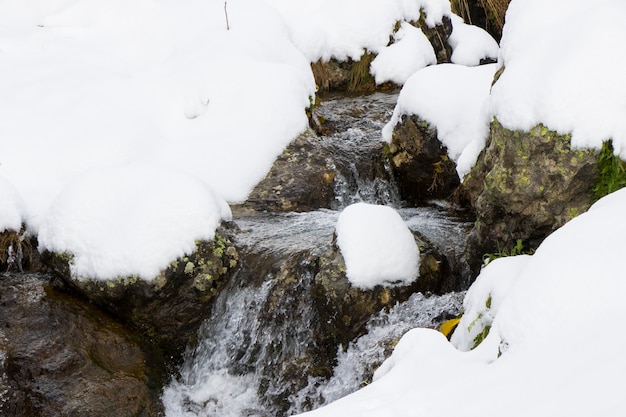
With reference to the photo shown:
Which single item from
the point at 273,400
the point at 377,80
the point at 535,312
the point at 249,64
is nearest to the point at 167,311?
the point at 273,400

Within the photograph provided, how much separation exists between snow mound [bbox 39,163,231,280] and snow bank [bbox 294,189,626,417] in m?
2.23

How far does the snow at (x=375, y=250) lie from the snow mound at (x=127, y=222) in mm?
1041

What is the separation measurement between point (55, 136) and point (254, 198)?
202 centimetres

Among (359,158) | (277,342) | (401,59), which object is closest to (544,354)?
(277,342)

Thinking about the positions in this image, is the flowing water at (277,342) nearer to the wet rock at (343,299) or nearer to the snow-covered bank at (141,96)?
the wet rock at (343,299)

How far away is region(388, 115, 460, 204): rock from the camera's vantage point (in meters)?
5.77

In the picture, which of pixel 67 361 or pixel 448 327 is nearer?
pixel 448 327

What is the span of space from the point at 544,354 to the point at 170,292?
2.93 meters

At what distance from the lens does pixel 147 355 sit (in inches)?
166

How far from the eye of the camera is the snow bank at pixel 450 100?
18.2 ft

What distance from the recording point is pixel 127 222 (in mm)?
4160

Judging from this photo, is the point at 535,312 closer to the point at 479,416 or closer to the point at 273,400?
the point at 479,416

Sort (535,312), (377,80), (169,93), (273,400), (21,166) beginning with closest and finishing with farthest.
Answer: (535,312)
(273,400)
(21,166)
(169,93)
(377,80)

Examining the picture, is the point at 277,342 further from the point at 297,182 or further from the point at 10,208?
the point at 10,208
